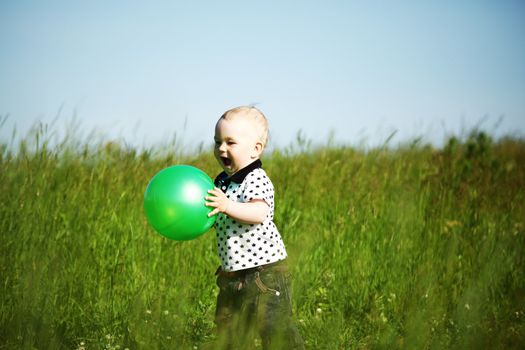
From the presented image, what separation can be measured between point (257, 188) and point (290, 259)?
0.58 m

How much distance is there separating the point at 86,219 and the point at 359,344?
2.19 m

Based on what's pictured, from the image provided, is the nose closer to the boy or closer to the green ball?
the boy

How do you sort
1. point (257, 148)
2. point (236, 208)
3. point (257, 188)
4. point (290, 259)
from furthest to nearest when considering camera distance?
1. point (257, 148)
2. point (257, 188)
3. point (236, 208)
4. point (290, 259)

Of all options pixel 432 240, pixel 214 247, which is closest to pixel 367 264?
pixel 432 240

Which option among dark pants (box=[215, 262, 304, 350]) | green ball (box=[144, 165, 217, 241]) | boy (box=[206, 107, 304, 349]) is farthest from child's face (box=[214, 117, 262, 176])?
dark pants (box=[215, 262, 304, 350])

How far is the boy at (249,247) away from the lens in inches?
111

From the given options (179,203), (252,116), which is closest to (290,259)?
(179,203)

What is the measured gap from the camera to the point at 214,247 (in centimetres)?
441

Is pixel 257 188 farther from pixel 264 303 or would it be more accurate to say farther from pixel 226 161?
pixel 264 303

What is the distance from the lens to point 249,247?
9.37 feet

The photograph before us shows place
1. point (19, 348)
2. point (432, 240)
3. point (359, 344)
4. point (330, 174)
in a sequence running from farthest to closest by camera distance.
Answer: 1. point (330, 174)
2. point (432, 240)
3. point (359, 344)
4. point (19, 348)

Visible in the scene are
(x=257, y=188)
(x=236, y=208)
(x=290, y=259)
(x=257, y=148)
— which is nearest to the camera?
(x=290, y=259)

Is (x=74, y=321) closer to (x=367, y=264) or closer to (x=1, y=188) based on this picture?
(x=1, y=188)

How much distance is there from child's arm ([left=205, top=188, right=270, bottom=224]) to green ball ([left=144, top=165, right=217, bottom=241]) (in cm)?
5
